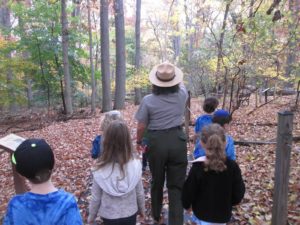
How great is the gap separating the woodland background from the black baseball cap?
3.17m

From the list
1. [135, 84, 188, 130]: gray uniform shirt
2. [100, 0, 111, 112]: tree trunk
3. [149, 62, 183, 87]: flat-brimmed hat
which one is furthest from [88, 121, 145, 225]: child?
[100, 0, 111, 112]: tree trunk

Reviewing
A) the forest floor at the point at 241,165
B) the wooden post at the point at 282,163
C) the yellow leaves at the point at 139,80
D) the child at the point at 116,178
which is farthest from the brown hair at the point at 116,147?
the yellow leaves at the point at 139,80

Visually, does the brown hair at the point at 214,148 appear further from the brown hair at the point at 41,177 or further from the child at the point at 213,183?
the brown hair at the point at 41,177

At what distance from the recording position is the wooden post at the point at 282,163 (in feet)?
10.7

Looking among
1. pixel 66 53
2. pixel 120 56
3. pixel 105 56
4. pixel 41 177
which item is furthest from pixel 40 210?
pixel 120 56

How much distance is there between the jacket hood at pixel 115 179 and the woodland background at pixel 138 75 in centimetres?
212

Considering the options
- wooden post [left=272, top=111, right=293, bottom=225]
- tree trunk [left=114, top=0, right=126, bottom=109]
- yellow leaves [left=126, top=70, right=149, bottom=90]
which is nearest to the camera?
wooden post [left=272, top=111, right=293, bottom=225]

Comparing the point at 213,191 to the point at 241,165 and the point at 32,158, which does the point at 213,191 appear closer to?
the point at 32,158

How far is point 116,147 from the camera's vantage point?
304 cm

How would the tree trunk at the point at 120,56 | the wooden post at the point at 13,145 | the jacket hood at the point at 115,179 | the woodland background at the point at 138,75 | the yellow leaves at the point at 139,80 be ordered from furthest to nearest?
1. the yellow leaves at the point at 139,80
2. the tree trunk at the point at 120,56
3. the woodland background at the point at 138,75
4. the wooden post at the point at 13,145
5. the jacket hood at the point at 115,179

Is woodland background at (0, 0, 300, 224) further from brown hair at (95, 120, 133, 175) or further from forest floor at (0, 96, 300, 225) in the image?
brown hair at (95, 120, 133, 175)

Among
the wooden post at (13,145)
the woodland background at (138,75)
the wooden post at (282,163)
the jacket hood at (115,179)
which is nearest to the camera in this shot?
the jacket hood at (115,179)

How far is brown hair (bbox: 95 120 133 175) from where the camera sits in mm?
3033

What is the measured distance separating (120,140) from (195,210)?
1013 millimetres
